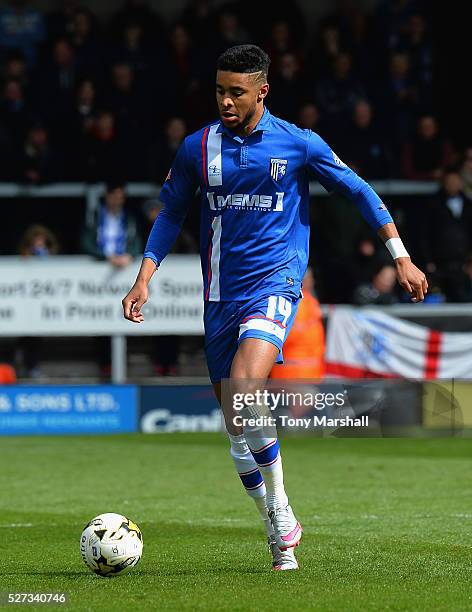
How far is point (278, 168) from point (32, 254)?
9.14 m

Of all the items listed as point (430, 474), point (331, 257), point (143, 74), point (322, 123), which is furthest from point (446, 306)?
point (143, 74)

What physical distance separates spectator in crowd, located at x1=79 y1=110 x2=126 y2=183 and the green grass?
3.52 meters

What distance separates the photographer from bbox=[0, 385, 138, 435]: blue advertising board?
598 inches

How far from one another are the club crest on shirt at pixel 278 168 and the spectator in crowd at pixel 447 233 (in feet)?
30.2

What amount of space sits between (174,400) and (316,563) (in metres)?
8.33

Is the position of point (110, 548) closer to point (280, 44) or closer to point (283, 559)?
point (283, 559)

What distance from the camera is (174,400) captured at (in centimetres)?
1530

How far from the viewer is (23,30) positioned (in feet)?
62.1

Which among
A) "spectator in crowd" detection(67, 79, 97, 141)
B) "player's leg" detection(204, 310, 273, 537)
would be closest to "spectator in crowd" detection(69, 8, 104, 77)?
"spectator in crowd" detection(67, 79, 97, 141)

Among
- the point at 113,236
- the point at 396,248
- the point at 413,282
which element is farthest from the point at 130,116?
the point at 413,282

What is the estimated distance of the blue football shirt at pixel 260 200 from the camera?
Answer: 22.5 ft

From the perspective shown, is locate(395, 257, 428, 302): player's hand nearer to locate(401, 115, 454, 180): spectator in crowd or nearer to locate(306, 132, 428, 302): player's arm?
locate(306, 132, 428, 302): player's arm

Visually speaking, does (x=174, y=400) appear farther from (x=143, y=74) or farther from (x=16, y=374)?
(x=143, y=74)

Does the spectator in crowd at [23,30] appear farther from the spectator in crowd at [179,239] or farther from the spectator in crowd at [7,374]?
the spectator in crowd at [7,374]
